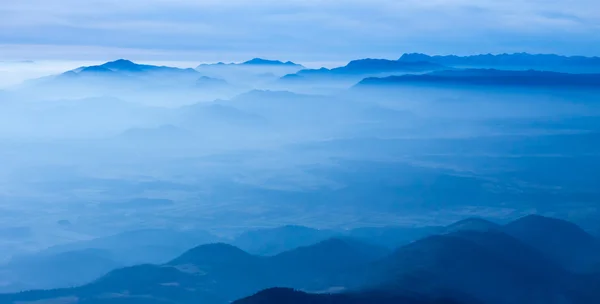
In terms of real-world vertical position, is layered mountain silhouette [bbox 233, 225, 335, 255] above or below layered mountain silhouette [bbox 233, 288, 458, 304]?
below

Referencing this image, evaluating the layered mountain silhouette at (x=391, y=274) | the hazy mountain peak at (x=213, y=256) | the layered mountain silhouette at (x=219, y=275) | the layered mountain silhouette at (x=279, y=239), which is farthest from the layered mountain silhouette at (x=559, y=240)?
the hazy mountain peak at (x=213, y=256)

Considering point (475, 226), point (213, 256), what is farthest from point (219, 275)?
point (475, 226)

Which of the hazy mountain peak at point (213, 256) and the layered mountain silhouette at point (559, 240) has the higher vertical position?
the layered mountain silhouette at point (559, 240)

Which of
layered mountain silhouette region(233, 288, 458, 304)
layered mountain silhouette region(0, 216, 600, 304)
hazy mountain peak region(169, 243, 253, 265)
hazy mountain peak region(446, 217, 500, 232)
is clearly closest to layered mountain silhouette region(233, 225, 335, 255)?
hazy mountain peak region(169, 243, 253, 265)

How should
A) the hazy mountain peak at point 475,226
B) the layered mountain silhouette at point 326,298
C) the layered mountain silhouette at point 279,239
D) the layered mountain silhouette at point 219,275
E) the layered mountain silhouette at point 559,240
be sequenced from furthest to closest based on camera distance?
1. the layered mountain silhouette at point 279,239
2. the hazy mountain peak at point 475,226
3. the layered mountain silhouette at point 559,240
4. the layered mountain silhouette at point 219,275
5. the layered mountain silhouette at point 326,298

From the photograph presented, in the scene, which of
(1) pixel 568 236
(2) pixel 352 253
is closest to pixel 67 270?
(2) pixel 352 253

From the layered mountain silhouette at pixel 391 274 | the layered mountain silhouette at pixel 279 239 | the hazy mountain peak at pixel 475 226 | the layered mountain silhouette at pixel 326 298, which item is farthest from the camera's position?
the layered mountain silhouette at pixel 279 239

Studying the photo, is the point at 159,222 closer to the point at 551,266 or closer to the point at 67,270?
the point at 67,270

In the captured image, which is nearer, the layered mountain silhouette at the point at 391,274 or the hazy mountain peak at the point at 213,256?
the layered mountain silhouette at the point at 391,274

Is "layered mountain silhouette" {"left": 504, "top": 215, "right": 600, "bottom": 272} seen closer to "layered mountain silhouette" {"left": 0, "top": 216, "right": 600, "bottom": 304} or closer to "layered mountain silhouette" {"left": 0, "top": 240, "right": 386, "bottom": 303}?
"layered mountain silhouette" {"left": 0, "top": 216, "right": 600, "bottom": 304}

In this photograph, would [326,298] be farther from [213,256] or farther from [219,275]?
[213,256]

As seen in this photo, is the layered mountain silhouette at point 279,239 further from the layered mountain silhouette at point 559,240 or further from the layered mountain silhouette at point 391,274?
the layered mountain silhouette at point 559,240
